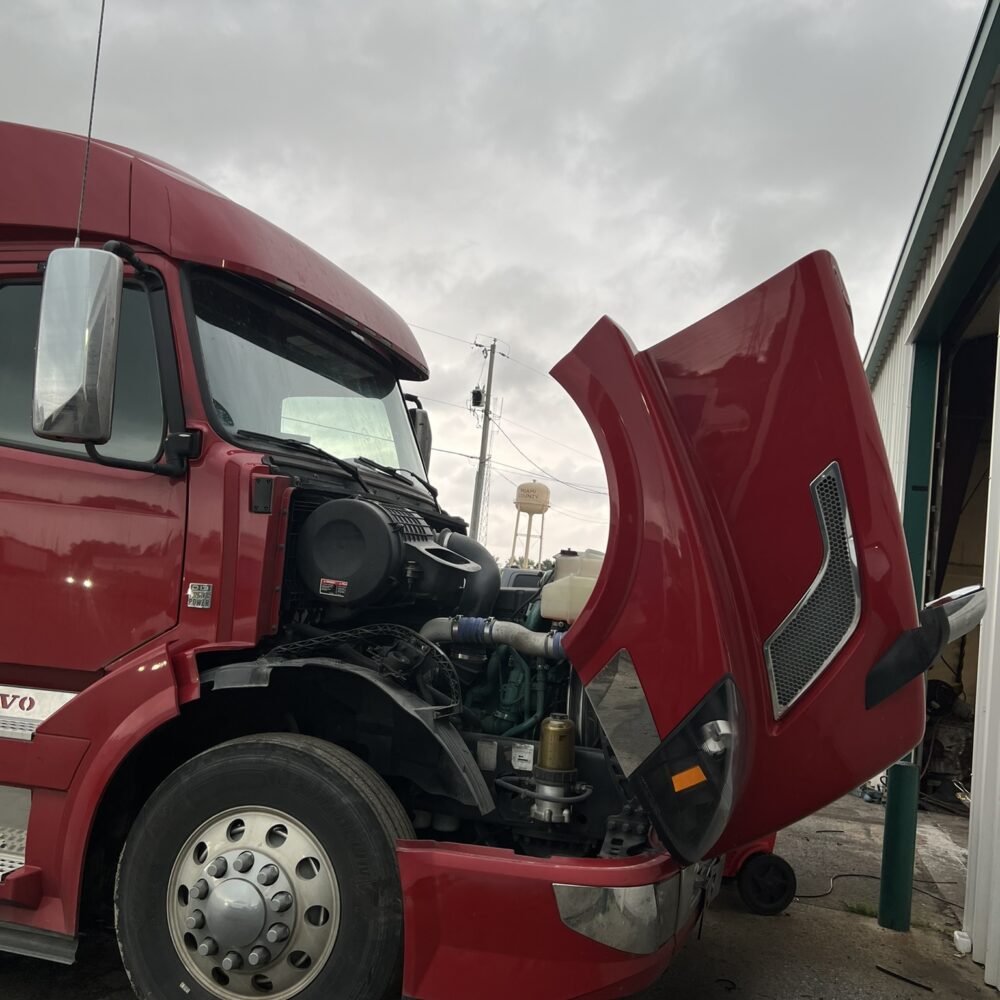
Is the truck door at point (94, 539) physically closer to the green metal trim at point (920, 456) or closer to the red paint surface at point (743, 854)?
the red paint surface at point (743, 854)

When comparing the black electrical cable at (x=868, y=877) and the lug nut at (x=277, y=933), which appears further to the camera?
the black electrical cable at (x=868, y=877)

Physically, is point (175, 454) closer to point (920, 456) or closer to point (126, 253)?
point (126, 253)

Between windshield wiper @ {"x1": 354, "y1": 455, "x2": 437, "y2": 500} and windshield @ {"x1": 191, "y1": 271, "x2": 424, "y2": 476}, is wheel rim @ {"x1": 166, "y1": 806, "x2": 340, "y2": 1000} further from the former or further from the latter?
windshield wiper @ {"x1": 354, "y1": 455, "x2": 437, "y2": 500}

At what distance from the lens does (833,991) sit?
3305 millimetres

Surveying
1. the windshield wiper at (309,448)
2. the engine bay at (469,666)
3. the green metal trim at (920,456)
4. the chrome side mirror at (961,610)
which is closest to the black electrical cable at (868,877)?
the green metal trim at (920,456)

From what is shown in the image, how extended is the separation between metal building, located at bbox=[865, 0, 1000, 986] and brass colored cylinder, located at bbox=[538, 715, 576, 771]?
7.40 feet

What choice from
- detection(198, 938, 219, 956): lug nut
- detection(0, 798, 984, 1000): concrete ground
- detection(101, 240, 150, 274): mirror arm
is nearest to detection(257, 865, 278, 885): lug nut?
detection(198, 938, 219, 956): lug nut

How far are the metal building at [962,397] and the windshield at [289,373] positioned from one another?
304 centimetres

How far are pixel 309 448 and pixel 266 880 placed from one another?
1.51m

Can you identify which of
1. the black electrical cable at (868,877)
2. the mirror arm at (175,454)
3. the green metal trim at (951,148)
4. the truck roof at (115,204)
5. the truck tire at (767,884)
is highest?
the green metal trim at (951,148)

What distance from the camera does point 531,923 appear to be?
2248 millimetres

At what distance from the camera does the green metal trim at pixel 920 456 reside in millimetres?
5289

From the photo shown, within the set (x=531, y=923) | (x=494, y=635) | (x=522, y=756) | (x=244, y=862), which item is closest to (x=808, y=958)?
(x=522, y=756)

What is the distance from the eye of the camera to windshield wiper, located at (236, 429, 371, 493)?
2955mm
